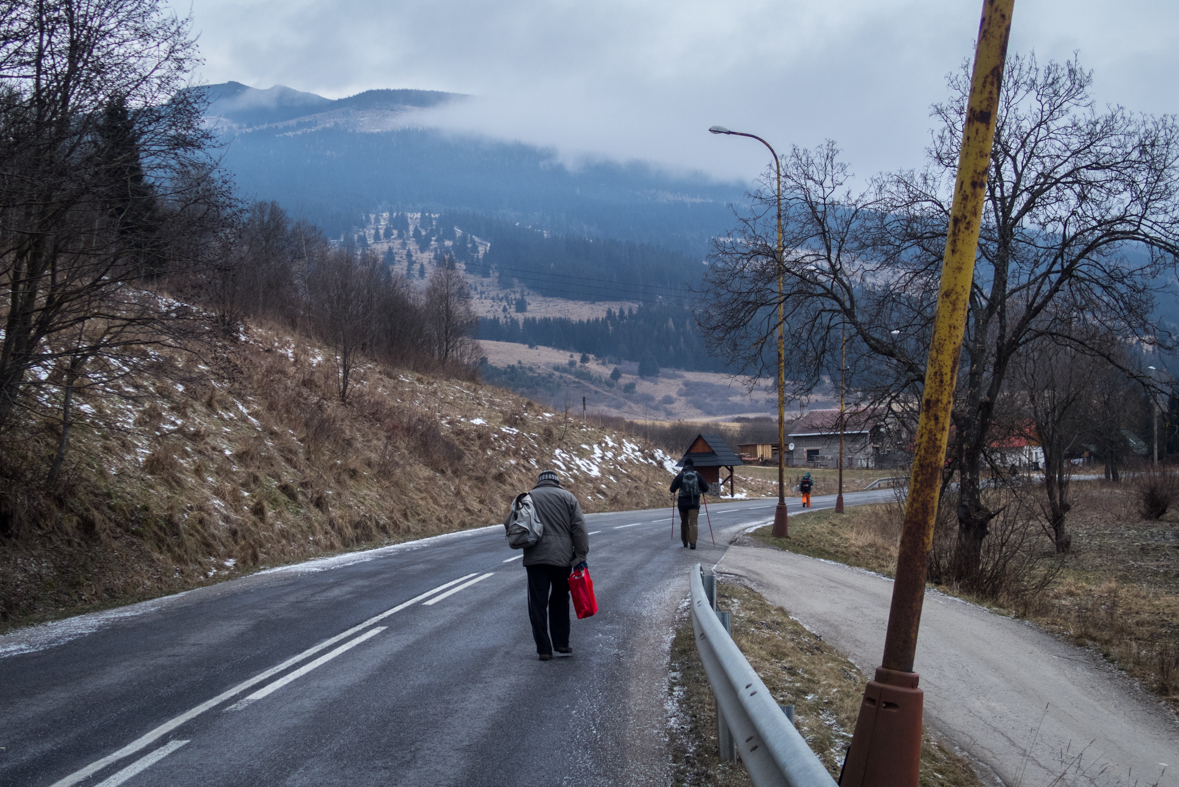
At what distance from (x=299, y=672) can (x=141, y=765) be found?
226cm

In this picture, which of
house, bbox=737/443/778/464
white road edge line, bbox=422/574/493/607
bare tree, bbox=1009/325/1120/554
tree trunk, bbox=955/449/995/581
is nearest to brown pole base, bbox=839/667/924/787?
white road edge line, bbox=422/574/493/607

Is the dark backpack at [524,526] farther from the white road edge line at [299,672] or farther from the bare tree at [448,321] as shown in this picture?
the bare tree at [448,321]

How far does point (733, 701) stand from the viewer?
4371 millimetres

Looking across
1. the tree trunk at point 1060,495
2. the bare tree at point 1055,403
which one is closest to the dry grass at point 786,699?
the bare tree at point 1055,403

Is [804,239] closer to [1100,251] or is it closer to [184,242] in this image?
[1100,251]

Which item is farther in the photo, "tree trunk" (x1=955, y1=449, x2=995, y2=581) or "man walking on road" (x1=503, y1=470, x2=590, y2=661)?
"tree trunk" (x1=955, y1=449, x2=995, y2=581)

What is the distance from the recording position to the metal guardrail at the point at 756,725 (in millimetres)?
3059

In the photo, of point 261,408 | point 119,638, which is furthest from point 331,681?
point 261,408

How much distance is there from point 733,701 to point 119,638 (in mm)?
6950

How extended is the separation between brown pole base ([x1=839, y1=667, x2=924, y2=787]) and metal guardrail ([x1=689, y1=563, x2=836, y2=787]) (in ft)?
1.96

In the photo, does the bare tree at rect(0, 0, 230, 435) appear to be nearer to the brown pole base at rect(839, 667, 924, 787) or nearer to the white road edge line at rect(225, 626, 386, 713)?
the white road edge line at rect(225, 626, 386, 713)

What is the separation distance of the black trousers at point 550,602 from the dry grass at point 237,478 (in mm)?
6552

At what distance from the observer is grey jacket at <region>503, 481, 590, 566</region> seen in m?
8.13

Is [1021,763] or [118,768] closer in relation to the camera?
[118,768]
